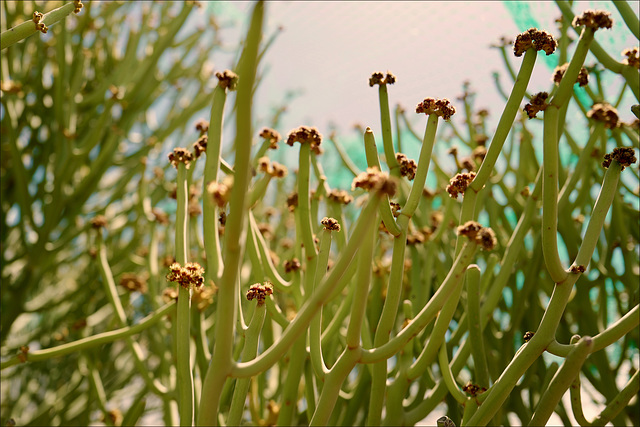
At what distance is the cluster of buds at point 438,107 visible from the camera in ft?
2.02

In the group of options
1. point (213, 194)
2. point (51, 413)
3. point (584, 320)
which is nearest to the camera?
→ point (213, 194)

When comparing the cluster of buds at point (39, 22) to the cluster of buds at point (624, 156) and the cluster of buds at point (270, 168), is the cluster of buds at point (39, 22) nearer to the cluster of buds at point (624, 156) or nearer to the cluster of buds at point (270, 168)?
the cluster of buds at point (270, 168)

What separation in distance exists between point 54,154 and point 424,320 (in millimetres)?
1255

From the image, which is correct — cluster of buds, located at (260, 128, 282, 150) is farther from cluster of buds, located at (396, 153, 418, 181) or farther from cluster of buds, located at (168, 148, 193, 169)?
cluster of buds, located at (396, 153, 418, 181)

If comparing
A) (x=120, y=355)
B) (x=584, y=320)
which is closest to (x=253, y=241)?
(x=584, y=320)

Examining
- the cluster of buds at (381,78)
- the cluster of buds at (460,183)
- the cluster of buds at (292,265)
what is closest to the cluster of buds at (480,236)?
the cluster of buds at (460,183)

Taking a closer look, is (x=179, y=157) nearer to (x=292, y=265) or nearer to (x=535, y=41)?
(x=292, y=265)

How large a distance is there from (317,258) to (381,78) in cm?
23

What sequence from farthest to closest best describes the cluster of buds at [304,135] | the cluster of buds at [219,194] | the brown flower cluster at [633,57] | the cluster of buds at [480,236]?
the brown flower cluster at [633,57], the cluster of buds at [304,135], the cluster of buds at [480,236], the cluster of buds at [219,194]

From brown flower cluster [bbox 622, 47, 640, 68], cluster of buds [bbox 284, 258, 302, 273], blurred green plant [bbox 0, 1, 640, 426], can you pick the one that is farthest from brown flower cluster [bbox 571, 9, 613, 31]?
cluster of buds [bbox 284, 258, 302, 273]

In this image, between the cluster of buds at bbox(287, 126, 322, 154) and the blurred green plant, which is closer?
the blurred green plant

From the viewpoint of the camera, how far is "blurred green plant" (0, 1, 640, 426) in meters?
0.53

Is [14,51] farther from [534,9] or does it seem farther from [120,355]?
[534,9]

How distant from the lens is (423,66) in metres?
1.17
